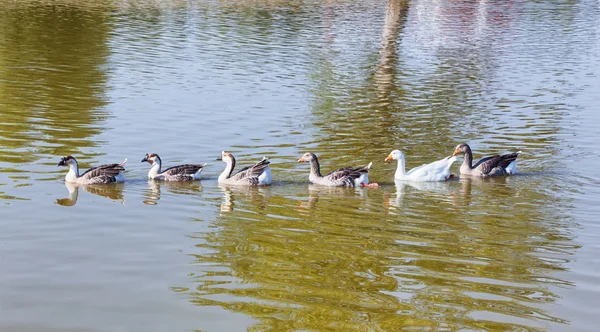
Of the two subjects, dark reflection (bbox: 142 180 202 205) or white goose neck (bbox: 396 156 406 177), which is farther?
white goose neck (bbox: 396 156 406 177)

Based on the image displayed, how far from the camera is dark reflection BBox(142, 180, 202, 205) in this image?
1720 cm

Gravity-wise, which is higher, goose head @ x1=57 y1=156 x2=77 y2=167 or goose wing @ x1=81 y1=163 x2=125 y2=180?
goose head @ x1=57 y1=156 x2=77 y2=167

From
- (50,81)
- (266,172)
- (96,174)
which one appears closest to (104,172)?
(96,174)

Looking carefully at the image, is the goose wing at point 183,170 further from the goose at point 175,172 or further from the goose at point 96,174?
the goose at point 96,174

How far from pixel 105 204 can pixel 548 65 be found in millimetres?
25851

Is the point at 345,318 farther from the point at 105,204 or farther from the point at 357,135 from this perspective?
the point at 357,135

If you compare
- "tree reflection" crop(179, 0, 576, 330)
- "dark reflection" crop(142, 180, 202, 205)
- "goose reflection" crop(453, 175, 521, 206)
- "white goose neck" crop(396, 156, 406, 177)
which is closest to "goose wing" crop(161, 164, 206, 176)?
"dark reflection" crop(142, 180, 202, 205)

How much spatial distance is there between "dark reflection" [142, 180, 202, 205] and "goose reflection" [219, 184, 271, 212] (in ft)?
1.82

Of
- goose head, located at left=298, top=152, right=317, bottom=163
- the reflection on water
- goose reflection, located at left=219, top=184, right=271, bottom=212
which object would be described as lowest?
the reflection on water

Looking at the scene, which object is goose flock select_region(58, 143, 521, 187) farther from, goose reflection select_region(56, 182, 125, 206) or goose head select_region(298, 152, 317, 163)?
goose reflection select_region(56, 182, 125, 206)

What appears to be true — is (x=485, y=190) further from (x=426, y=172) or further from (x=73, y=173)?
(x=73, y=173)

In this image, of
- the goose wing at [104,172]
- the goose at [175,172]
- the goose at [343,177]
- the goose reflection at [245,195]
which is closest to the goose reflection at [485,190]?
the goose at [343,177]

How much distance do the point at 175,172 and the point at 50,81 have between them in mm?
13513

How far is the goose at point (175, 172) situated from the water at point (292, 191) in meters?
0.29
